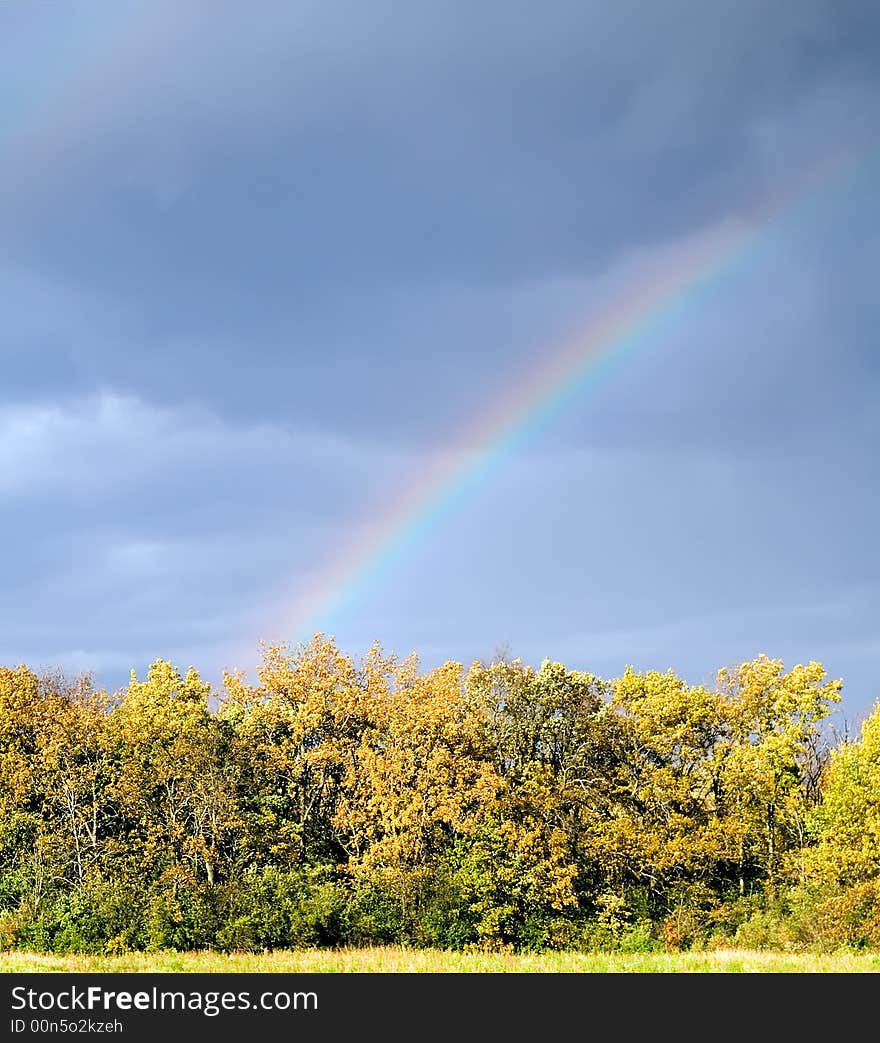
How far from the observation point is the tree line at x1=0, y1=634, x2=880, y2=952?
4919 centimetres

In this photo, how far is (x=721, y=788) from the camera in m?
→ 62.9

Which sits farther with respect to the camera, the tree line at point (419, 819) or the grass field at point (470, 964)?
the tree line at point (419, 819)

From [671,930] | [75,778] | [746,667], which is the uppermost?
[746,667]

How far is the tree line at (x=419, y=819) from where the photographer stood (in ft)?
161

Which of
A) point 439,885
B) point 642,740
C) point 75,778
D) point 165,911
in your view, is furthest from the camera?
point 642,740

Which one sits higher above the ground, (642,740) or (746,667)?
(746,667)

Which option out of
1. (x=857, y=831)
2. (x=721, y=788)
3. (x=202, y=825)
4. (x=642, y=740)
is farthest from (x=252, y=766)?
(x=857, y=831)

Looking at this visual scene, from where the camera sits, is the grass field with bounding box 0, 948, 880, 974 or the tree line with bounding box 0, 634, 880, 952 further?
the tree line with bounding box 0, 634, 880, 952

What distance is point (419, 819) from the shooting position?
52906mm

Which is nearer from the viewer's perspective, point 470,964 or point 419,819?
point 470,964

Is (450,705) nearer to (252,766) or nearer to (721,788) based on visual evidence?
(252,766)
